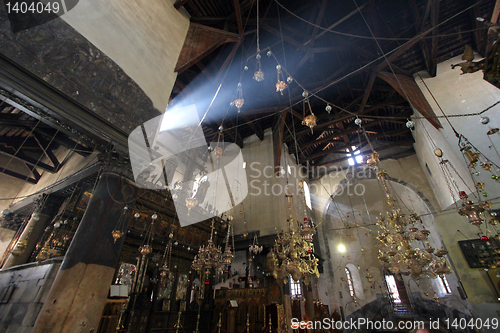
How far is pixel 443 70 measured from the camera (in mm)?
8023

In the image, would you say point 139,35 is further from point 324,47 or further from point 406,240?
point 406,240

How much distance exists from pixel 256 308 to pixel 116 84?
10.1 meters

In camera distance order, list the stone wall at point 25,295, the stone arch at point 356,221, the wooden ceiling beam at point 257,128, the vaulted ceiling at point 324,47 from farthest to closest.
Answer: the stone arch at point 356,221 → the wooden ceiling beam at point 257,128 → the vaulted ceiling at point 324,47 → the stone wall at point 25,295

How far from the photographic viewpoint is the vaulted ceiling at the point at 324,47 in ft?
23.0

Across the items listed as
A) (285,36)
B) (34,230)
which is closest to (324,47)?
(285,36)

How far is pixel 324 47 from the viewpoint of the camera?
846 centimetres

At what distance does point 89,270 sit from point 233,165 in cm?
1053

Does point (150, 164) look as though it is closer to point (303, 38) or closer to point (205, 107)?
point (205, 107)

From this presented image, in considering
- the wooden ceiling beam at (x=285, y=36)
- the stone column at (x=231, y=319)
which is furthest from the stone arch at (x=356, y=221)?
the wooden ceiling beam at (x=285, y=36)

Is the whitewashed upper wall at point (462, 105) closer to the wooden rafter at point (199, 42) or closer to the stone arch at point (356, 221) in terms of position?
the stone arch at point (356, 221)

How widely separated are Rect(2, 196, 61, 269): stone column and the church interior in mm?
69

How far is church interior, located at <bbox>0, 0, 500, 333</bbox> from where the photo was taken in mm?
3969

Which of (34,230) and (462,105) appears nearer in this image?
(462,105)

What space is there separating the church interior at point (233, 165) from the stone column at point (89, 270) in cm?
3
